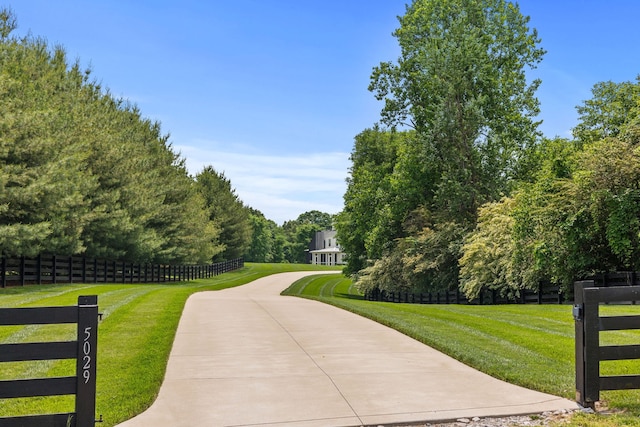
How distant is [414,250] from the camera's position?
113 feet

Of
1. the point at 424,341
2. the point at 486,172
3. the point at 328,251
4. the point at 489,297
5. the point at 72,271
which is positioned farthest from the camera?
the point at 328,251

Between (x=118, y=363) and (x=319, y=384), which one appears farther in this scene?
(x=118, y=363)

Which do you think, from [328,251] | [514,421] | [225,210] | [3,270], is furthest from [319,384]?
[328,251]

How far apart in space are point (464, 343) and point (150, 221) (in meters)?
34.1

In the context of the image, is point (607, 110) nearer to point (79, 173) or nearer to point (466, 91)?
point (466, 91)

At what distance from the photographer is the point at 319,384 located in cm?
748

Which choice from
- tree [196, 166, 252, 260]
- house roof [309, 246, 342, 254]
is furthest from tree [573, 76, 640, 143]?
house roof [309, 246, 342, 254]

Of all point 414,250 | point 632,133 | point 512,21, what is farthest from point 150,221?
point 632,133

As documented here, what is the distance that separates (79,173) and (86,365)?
24270 mm

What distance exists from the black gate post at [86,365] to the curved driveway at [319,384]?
742 millimetres

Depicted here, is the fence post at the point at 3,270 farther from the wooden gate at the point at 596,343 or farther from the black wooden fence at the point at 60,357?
the wooden gate at the point at 596,343

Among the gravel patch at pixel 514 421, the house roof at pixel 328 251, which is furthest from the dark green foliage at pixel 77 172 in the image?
the house roof at pixel 328 251

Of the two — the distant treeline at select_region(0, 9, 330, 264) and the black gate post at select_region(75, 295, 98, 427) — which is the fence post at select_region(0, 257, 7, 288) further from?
the black gate post at select_region(75, 295, 98, 427)

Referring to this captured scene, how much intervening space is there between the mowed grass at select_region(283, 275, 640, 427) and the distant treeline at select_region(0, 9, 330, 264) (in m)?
15.1
